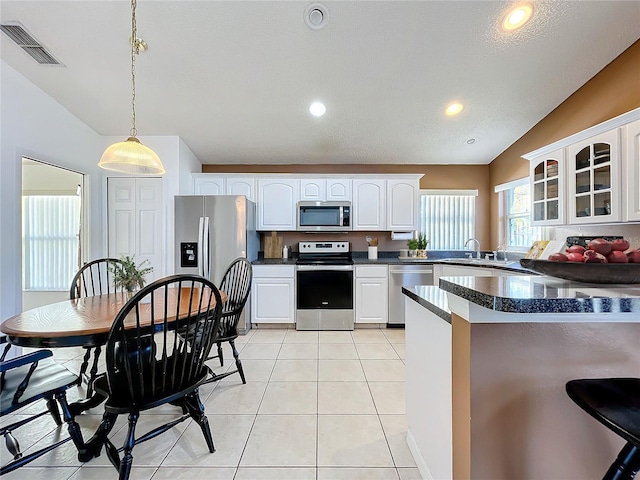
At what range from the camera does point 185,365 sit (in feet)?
4.92

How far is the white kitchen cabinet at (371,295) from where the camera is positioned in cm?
376

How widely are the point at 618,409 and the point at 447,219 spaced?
3916 millimetres

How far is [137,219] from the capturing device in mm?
3717

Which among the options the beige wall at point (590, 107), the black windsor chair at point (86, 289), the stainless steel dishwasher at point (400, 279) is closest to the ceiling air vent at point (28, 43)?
the black windsor chair at point (86, 289)

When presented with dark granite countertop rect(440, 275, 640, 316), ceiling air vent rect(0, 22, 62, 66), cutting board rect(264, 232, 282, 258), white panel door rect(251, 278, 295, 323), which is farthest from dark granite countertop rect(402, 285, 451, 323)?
ceiling air vent rect(0, 22, 62, 66)

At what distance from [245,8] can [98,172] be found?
281cm

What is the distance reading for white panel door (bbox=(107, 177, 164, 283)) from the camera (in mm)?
3699

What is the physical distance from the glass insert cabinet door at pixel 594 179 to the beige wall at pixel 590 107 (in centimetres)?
42

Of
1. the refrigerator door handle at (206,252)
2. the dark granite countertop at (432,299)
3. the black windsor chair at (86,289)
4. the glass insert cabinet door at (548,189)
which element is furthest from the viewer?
the refrigerator door handle at (206,252)

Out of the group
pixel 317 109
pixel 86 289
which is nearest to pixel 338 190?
pixel 317 109

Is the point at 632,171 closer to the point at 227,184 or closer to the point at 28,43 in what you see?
the point at 227,184

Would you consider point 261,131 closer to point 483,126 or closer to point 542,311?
point 483,126

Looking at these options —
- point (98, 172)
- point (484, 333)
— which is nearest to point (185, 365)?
point (484, 333)

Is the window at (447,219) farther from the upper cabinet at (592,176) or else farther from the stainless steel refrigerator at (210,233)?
the stainless steel refrigerator at (210,233)
